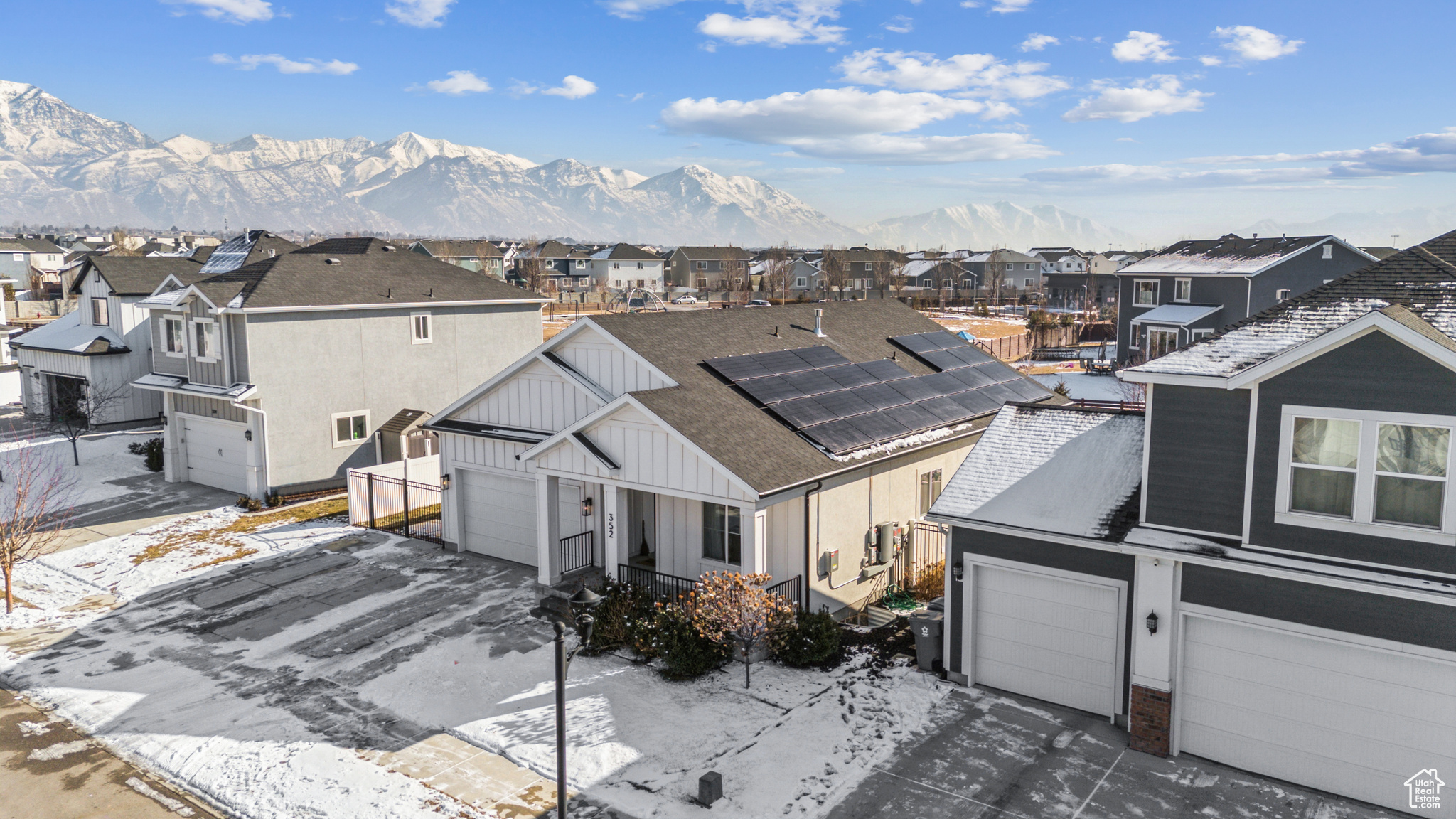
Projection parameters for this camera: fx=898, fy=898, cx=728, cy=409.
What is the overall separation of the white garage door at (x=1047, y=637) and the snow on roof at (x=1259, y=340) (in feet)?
10.3

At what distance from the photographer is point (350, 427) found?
2881 centimetres

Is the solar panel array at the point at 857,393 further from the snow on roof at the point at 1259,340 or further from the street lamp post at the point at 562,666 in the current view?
the street lamp post at the point at 562,666

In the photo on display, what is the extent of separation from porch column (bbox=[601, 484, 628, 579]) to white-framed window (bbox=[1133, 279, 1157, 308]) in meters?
46.6

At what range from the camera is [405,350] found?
98.3ft

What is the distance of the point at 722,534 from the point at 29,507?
2001 centimetres

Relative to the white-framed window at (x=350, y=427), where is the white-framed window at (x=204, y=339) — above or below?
above

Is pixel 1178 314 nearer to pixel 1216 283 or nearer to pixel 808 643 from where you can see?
pixel 1216 283

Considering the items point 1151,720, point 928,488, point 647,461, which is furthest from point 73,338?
point 1151,720

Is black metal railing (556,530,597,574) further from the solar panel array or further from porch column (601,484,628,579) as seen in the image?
the solar panel array

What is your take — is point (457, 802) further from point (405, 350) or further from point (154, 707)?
point (405, 350)

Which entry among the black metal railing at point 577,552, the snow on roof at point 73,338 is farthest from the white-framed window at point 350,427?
the snow on roof at point 73,338

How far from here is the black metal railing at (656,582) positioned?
639 inches

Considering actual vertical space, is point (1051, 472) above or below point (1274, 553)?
above

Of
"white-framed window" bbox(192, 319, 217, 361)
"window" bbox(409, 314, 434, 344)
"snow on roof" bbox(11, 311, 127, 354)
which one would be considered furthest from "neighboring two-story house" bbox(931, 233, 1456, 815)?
"snow on roof" bbox(11, 311, 127, 354)
